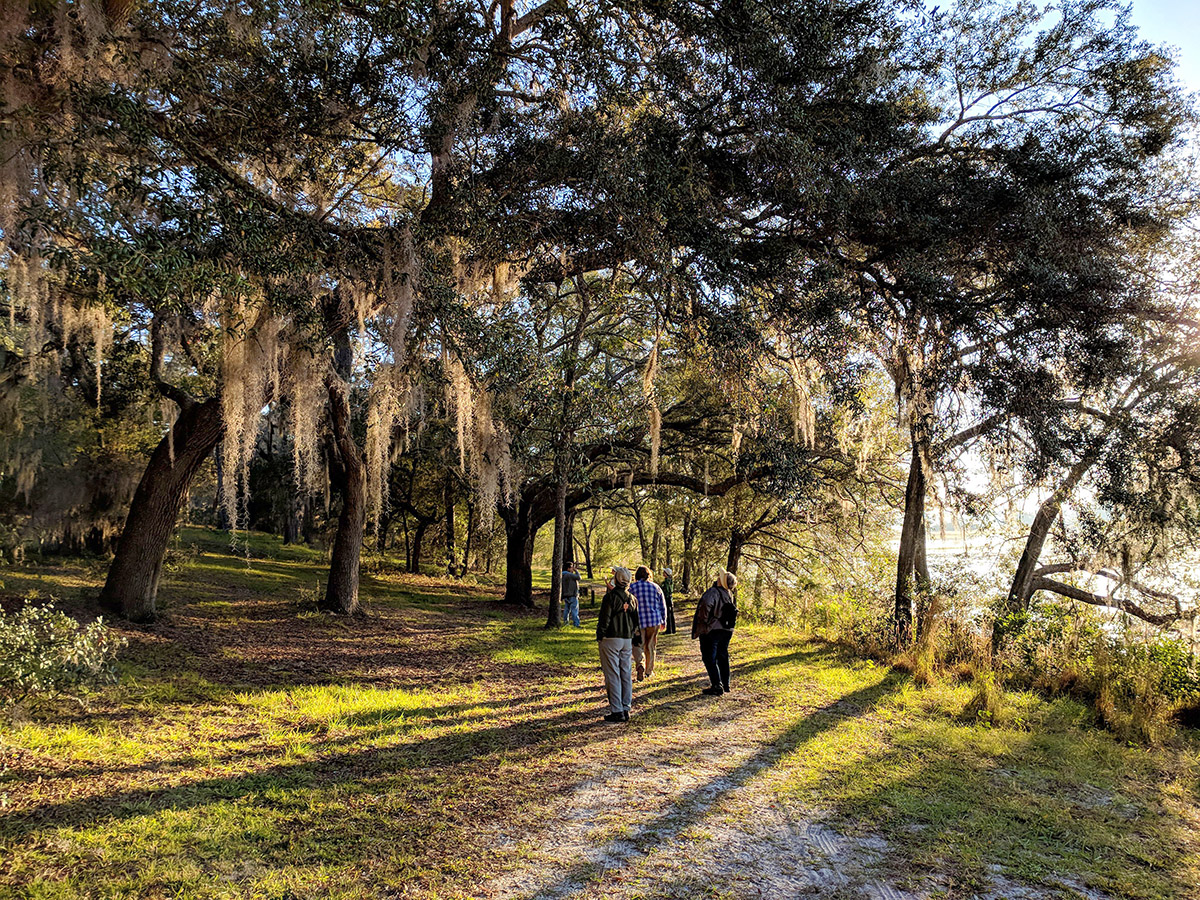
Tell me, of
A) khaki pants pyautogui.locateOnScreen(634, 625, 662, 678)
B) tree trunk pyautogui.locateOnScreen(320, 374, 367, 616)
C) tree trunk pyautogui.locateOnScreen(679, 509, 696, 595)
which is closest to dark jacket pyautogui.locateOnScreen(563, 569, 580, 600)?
tree trunk pyautogui.locateOnScreen(320, 374, 367, 616)

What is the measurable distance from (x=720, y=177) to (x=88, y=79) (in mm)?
5645

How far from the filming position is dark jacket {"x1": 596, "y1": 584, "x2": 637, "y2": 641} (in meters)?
6.93

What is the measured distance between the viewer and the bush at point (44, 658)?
15.3ft

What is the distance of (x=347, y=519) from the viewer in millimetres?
12297

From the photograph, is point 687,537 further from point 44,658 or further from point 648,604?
point 44,658

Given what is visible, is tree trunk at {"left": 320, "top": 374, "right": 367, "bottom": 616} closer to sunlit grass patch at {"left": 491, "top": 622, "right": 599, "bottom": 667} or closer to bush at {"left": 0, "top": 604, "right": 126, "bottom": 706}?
sunlit grass patch at {"left": 491, "top": 622, "right": 599, "bottom": 667}

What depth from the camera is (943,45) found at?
25.3 ft

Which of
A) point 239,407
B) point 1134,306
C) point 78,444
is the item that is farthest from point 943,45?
point 78,444

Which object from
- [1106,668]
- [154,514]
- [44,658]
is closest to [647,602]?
[1106,668]

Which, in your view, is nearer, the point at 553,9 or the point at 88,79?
the point at 88,79

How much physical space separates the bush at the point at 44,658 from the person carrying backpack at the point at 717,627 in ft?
20.0

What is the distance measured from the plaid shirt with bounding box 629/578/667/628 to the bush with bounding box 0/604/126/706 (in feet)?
18.5

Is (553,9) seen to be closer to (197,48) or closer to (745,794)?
(197,48)

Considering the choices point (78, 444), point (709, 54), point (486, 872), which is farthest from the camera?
point (78, 444)
